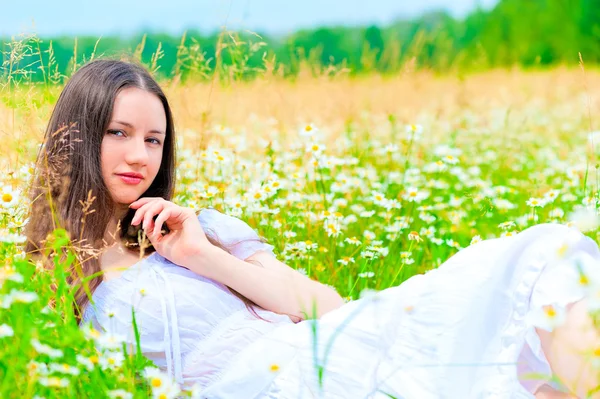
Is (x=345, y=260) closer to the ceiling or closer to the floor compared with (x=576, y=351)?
closer to the floor

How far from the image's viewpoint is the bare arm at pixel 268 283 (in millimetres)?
2104

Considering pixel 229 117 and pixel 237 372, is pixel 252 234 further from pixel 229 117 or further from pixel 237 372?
pixel 229 117

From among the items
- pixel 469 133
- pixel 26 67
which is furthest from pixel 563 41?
pixel 26 67

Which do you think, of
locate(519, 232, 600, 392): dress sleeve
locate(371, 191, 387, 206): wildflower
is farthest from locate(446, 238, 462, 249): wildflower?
locate(519, 232, 600, 392): dress sleeve

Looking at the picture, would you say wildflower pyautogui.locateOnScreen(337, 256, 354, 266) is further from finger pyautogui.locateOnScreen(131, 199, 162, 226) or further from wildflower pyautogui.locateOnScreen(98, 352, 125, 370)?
wildflower pyautogui.locateOnScreen(98, 352, 125, 370)

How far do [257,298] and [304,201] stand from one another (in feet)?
4.18

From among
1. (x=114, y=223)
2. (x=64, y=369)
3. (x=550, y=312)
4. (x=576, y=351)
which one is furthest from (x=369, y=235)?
(x=64, y=369)

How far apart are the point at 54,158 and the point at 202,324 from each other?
67cm

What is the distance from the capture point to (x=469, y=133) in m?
6.29

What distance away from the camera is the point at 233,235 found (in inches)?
90.2

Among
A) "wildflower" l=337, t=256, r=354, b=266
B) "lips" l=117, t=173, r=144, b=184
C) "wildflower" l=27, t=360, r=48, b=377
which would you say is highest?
"lips" l=117, t=173, r=144, b=184

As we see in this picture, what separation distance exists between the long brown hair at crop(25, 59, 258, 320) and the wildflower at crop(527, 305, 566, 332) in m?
0.82

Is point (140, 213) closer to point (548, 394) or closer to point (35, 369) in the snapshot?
point (35, 369)

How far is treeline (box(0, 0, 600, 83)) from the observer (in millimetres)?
2971
